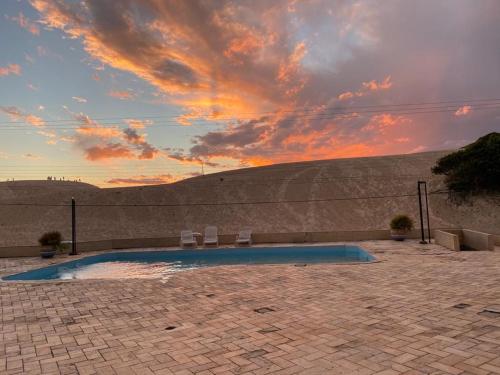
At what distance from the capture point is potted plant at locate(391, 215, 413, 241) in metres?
18.8

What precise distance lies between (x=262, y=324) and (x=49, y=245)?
14.1 metres

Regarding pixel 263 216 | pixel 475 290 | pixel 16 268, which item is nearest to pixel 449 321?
pixel 475 290

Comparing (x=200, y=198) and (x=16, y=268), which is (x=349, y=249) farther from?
(x=200, y=198)

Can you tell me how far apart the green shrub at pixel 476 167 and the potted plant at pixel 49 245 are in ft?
114

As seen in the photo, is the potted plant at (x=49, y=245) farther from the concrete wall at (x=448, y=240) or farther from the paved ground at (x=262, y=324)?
the concrete wall at (x=448, y=240)

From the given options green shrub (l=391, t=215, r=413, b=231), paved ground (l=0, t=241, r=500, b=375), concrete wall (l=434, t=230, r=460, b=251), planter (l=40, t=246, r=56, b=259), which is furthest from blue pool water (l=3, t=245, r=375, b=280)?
paved ground (l=0, t=241, r=500, b=375)

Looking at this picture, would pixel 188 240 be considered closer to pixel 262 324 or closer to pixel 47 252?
pixel 47 252

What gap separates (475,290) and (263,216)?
31.9 metres

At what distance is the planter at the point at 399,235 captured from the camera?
1870cm

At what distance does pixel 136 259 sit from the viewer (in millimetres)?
18094

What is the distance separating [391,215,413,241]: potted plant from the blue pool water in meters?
2.78

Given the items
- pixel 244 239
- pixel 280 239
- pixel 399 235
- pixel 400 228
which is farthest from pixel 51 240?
pixel 400 228

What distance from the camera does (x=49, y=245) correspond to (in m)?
17.3

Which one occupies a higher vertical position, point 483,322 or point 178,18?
point 178,18
